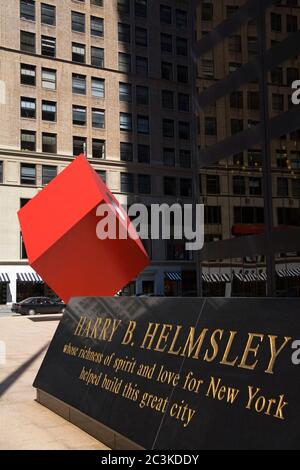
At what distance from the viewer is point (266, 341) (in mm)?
4500

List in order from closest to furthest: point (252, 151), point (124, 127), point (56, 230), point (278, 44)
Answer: point (56, 230) → point (278, 44) → point (252, 151) → point (124, 127)

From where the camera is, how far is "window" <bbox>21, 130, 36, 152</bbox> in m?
49.8

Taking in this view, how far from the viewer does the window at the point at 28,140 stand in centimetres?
4975

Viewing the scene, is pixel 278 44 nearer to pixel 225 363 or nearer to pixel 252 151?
pixel 252 151

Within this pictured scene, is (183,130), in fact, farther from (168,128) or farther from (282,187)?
(282,187)

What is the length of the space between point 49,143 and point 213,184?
75.9 feet

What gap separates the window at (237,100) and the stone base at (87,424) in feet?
80.3

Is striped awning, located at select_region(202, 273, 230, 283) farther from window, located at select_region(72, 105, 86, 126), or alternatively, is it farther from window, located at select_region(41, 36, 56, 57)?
window, located at select_region(41, 36, 56, 57)

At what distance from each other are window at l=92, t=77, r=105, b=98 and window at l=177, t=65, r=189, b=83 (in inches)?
371

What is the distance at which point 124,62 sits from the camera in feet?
185

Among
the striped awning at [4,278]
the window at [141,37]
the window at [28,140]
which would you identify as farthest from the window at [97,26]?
the striped awning at [4,278]

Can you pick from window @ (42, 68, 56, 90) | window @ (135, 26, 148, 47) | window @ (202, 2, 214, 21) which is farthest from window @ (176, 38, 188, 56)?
window @ (202, 2, 214, 21)

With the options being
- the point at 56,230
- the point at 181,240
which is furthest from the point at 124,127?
the point at 56,230

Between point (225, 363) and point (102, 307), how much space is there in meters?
3.18
